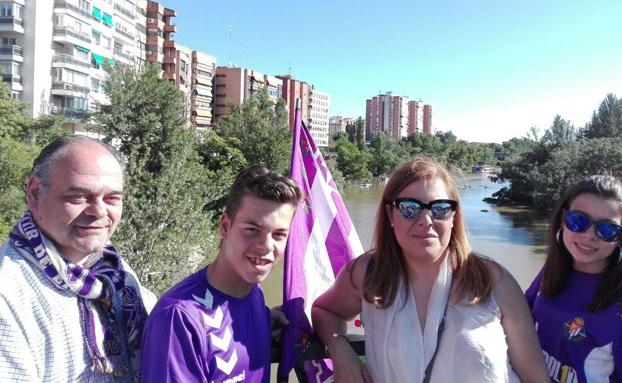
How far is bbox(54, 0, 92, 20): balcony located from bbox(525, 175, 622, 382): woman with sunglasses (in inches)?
1381

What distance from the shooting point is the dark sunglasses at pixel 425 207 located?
74.4 inches

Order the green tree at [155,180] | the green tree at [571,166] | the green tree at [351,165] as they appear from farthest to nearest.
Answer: the green tree at [351,165], the green tree at [571,166], the green tree at [155,180]

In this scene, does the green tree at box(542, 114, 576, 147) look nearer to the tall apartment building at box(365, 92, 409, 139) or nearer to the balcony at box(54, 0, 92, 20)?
the balcony at box(54, 0, 92, 20)

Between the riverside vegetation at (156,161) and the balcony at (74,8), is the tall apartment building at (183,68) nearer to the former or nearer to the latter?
the balcony at (74,8)

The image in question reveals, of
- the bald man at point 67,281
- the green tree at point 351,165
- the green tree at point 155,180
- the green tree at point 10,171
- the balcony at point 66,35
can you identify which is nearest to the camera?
the bald man at point 67,281

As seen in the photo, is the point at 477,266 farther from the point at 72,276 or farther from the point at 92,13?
the point at 92,13

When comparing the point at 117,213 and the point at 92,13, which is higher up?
the point at 92,13

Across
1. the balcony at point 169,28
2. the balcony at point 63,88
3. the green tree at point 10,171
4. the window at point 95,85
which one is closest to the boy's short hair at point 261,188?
the green tree at point 10,171

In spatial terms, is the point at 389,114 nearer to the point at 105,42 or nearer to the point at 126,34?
the point at 126,34

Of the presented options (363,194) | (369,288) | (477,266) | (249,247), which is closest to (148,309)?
(249,247)

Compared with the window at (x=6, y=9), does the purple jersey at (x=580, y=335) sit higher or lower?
lower

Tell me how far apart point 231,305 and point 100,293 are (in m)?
0.44

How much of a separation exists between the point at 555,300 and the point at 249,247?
1349 mm

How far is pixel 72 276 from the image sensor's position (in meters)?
1.61
